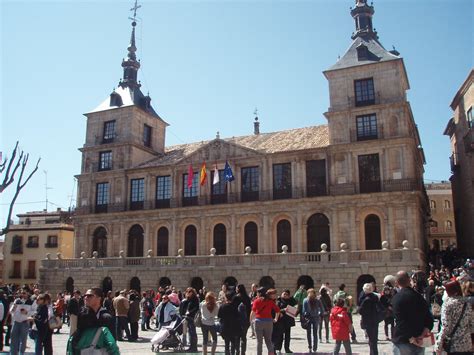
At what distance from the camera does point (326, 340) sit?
14.2 meters

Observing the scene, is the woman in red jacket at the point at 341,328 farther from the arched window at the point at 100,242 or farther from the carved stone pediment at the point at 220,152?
the arched window at the point at 100,242

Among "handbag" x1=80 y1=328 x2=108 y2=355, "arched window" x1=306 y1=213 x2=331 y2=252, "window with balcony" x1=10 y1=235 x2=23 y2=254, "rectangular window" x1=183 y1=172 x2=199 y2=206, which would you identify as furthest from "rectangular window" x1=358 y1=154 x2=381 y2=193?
"window with balcony" x1=10 y1=235 x2=23 y2=254

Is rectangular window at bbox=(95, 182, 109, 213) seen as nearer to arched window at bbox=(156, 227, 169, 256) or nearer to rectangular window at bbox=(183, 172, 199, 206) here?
arched window at bbox=(156, 227, 169, 256)

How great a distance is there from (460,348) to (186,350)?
7.90 metres

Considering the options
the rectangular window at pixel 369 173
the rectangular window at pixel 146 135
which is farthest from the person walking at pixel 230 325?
the rectangular window at pixel 146 135

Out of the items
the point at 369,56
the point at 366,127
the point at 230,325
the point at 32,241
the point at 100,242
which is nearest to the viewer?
the point at 230,325

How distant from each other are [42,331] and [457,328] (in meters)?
7.33

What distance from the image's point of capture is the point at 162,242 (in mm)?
35688

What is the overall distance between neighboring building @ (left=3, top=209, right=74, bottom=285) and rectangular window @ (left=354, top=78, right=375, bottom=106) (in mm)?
30859

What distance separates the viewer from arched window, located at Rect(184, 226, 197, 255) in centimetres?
3456

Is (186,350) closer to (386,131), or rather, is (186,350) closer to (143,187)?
(386,131)

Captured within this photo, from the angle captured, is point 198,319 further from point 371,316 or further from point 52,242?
point 52,242

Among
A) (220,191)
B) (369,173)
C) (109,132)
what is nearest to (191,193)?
(220,191)

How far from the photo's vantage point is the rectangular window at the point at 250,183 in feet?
109
